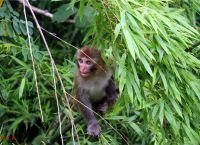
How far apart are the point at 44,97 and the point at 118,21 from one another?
7.40 feet

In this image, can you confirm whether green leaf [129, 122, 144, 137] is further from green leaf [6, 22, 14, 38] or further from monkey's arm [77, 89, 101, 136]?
green leaf [6, 22, 14, 38]

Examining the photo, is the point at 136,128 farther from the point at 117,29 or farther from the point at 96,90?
the point at 117,29

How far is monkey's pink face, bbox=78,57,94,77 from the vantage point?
4.71m

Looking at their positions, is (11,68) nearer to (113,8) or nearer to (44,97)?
(44,97)

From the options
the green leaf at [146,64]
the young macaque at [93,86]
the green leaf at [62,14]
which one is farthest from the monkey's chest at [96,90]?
the green leaf at [146,64]

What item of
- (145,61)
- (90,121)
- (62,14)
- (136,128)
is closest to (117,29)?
(145,61)

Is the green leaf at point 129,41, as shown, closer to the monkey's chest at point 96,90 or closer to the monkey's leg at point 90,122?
the monkey's leg at point 90,122

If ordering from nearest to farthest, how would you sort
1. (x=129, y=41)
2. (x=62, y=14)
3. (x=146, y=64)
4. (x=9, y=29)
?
(x=129, y=41) → (x=146, y=64) → (x=9, y=29) → (x=62, y=14)

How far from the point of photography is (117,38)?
11.8 ft

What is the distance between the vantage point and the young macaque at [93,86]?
4.72 meters

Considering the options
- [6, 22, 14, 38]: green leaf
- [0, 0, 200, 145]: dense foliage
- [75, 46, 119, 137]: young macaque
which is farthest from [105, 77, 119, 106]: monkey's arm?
[6, 22, 14, 38]: green leaf

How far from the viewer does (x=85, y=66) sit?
4727 millimetres

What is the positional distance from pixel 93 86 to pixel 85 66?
0.24m

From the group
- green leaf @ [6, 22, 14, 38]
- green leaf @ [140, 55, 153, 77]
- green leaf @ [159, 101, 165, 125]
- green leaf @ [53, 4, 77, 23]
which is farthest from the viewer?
green leaf @ [53, 4, 77, 23]
